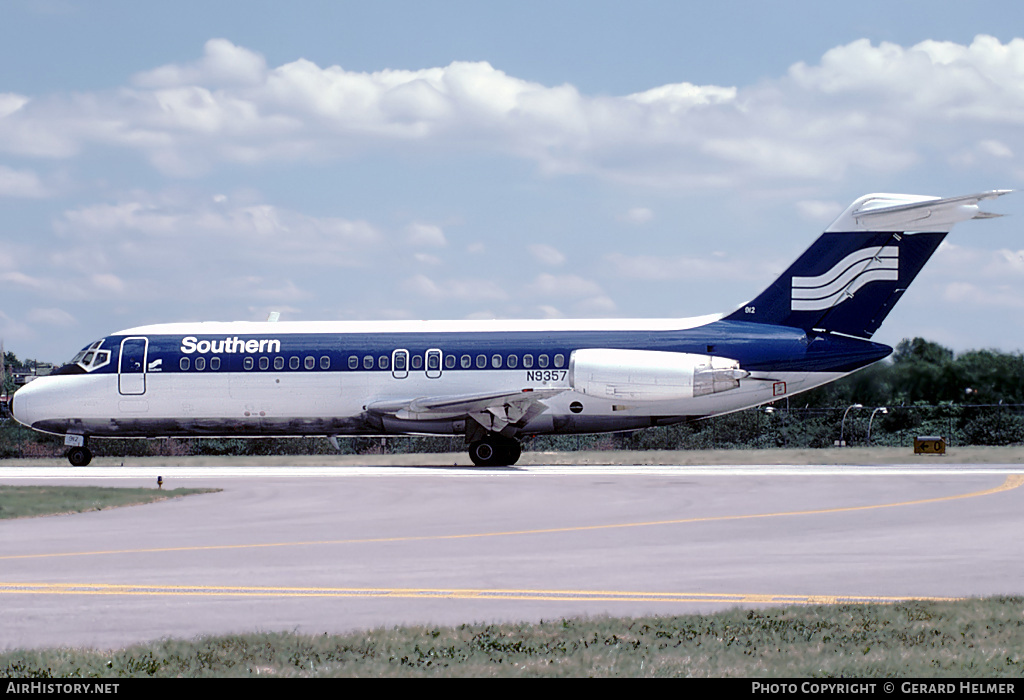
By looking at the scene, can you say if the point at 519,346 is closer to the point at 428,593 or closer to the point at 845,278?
the point at 845,278

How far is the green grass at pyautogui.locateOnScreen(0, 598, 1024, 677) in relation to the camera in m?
6.96

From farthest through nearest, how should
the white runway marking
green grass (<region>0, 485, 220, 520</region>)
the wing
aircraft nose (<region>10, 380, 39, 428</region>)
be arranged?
aircraft nose (<region>10, 380, 39, 428</region>)
the wing
the white runway marking
green grass (<region>0, 485, 220, 520</region>)

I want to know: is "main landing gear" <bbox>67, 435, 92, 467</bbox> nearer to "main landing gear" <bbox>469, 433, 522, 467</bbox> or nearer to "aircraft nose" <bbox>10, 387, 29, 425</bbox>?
"aircraft nose" <bbox>10, 387, 29, 425</bbox>

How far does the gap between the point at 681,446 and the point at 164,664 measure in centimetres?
3944

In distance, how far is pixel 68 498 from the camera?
20.0 metres

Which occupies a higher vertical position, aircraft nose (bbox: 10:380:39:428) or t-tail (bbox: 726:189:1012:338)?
t-tail (bbox: 726:189:1012:338)

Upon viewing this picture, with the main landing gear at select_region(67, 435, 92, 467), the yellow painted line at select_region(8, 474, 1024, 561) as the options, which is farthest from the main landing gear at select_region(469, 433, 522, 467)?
the yellow painted line at select_region(8, 474, 1024, 561)

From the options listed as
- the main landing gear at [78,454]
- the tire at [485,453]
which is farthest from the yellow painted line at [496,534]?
the main landing gear at [78,454]

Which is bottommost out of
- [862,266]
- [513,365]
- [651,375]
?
[651,375]

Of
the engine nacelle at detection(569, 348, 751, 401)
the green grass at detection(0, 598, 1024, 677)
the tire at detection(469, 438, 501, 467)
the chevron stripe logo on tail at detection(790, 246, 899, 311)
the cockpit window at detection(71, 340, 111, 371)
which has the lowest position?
the green grass at detection(0, 598, 1024, 677)

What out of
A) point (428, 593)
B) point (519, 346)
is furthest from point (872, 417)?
point (428, 593)

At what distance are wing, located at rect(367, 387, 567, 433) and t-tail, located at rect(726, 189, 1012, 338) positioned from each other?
26.8ft

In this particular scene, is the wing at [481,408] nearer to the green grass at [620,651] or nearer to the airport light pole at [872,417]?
the airport light pole at [872,417]

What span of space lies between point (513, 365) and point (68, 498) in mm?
15819
